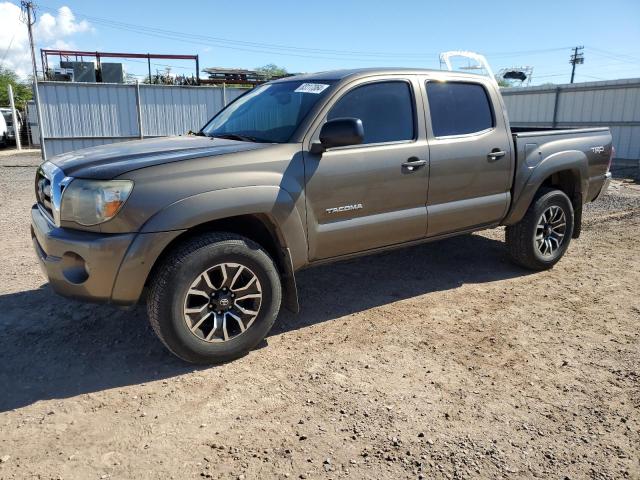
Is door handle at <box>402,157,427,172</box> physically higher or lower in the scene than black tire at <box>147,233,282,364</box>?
higher

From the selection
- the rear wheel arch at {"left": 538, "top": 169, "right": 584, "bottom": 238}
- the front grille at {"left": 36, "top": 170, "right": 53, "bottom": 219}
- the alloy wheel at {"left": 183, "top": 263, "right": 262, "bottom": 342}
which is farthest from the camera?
the rear wheel arch at {"left": 538, "top": 169, "right": 584, "bottom": 238}

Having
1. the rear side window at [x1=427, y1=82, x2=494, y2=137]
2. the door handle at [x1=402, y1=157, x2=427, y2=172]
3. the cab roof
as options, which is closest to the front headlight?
the cab roof

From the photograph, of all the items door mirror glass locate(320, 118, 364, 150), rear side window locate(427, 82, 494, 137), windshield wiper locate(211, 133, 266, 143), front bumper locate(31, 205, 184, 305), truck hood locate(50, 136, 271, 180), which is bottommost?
front bumper locate(31, 205, 184, 305)

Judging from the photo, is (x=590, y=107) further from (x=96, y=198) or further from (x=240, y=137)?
(x=96, y=198)

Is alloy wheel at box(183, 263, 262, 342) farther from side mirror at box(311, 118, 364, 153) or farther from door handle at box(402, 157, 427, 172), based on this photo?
door handle at box(402, 157, 427, 172)

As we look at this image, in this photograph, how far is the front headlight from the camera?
2988 mm

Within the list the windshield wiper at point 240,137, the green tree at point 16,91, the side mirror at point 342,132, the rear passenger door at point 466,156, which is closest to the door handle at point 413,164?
the rear passenger door at point 466,156

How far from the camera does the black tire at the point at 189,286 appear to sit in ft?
10.3

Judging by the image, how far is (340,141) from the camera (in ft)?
11.4

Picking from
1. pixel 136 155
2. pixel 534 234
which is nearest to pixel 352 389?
pixel 136 155

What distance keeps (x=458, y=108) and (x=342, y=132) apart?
161 centimetres

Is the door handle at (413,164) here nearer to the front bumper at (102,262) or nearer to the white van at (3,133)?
the front bumper at (102,262)

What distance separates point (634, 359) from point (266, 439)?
2568 millimetres

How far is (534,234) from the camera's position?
16.9 feet
